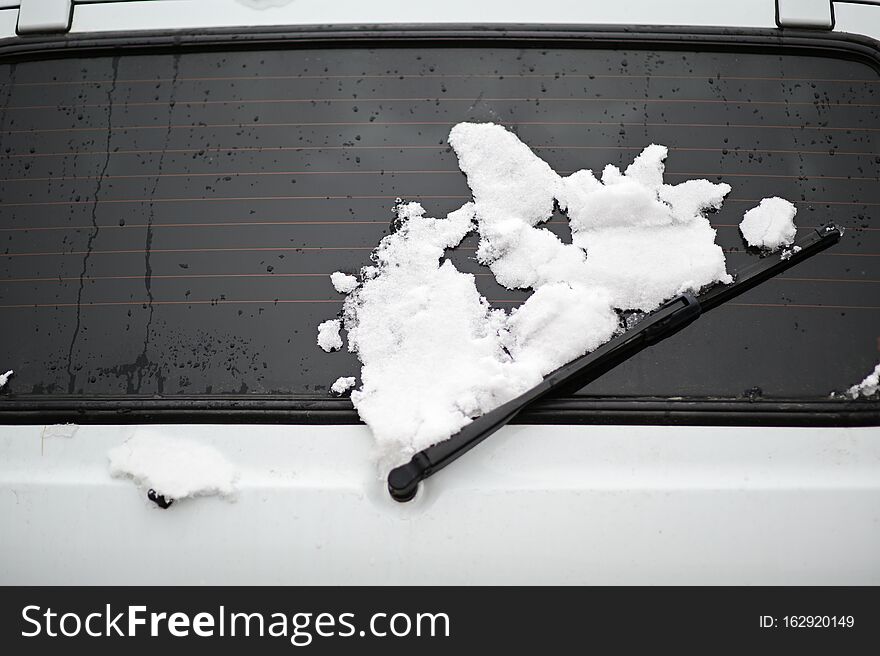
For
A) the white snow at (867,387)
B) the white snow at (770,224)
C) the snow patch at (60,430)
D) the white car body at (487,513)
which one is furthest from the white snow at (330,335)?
the white snow at (867,387)

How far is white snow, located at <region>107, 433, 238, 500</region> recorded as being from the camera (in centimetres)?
154

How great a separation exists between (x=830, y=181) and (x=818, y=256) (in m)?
0.23

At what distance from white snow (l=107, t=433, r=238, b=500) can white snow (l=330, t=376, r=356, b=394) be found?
30 cm

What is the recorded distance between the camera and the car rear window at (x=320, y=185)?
1662 mm

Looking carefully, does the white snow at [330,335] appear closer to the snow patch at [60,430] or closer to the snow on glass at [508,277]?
the snow on glass at [508,277]

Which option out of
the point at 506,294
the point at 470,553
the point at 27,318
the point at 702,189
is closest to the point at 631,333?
the point at 506,294

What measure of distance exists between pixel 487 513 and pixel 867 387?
99 centimetres

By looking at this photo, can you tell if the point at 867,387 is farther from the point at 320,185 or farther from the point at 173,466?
the point at 173,466

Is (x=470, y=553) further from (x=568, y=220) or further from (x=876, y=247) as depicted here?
(x=876, y=247)

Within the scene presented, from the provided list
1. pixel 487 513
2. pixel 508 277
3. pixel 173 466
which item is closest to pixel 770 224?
pixel 508 277

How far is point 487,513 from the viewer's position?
1511mm

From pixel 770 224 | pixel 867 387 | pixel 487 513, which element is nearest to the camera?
pixel 487 513

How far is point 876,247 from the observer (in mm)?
1741

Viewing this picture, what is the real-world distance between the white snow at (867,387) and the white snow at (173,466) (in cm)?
151
